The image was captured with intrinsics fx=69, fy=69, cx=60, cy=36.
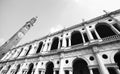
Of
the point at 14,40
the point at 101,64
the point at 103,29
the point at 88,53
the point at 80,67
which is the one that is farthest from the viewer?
the point at 14,40

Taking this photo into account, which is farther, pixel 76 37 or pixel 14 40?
pixel 14 40

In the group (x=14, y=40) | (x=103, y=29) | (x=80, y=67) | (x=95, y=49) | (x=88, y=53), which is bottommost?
(x=80, y=67)

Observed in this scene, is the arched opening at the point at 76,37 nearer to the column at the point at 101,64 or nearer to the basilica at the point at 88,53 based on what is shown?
the basilica at the point at 88,53

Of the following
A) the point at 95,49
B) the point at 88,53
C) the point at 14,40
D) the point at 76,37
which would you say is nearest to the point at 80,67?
the point at 88,53

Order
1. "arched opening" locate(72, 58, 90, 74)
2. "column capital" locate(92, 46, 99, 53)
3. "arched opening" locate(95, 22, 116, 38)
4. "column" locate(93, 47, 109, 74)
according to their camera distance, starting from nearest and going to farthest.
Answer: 1. "column" locate(93, 47, 109, 74)
2. "column capital" locate(92, 46, 99, 53)
3. "arched opening" locate(72, 58, 90, 74)
4. "arched opening" locate(95, 22, 116, 38)

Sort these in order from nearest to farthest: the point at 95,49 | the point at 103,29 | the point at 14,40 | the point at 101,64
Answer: the point at 101,64
the point at 95,49
the point at 103,29
the point at 14,40

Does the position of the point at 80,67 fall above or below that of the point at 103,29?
below

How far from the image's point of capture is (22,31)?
101ft

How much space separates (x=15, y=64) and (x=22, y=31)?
1900 centimetres

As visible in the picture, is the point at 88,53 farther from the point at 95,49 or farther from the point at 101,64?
the point at 101,64

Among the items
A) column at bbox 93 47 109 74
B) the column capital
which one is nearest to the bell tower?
the column capital

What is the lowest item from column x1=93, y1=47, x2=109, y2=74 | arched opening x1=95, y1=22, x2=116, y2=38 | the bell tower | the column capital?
column x1=93, y1=47, x2=109, y2=74

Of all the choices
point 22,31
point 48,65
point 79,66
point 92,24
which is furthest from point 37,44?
point 22,31

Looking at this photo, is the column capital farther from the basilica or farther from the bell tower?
the bell tower
